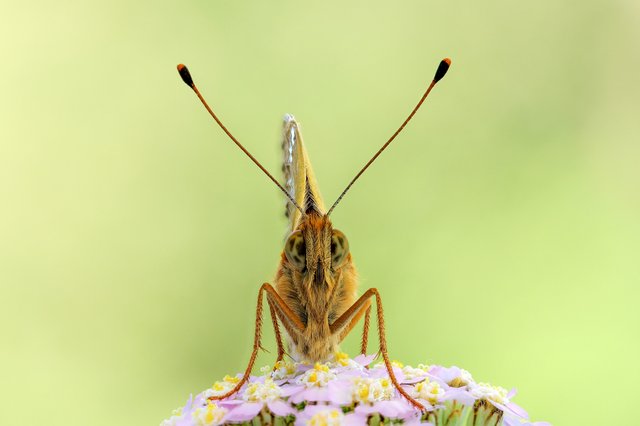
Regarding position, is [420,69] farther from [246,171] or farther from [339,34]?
[246,171]

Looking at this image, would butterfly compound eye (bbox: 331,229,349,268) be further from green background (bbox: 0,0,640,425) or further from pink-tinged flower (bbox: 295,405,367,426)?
green background (bbox: 0,0,640,425)

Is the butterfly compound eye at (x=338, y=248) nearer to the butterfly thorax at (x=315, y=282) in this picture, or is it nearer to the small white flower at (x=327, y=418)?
the butterfly thorax at (x=315, y=282)

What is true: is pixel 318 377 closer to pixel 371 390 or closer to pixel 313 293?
pixel 371 390

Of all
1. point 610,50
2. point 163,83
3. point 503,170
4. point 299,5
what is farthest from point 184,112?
point 610,50

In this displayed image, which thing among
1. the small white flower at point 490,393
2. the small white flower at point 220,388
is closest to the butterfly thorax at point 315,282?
the small white flower at point 220,388

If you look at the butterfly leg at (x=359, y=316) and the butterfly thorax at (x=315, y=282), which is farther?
the butterfly thorax at (x=315, y=282)

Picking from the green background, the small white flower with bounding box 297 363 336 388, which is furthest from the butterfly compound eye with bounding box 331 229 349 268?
the green background
